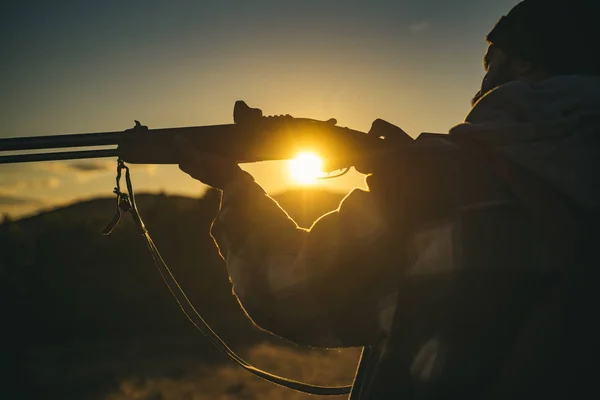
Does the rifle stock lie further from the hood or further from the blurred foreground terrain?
the blurred foreground terrain

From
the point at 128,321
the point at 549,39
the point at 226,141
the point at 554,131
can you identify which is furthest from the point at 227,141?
the point at 128,321

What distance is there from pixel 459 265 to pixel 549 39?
39.3 inches

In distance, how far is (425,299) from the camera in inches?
73.9

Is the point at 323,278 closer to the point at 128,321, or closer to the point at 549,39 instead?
the point at 549,39

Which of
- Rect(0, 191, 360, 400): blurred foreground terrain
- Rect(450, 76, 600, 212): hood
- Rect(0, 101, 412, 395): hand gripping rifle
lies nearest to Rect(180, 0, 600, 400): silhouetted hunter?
Rect(450, 76, 600, 212): hood

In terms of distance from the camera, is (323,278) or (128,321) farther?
(128,321)

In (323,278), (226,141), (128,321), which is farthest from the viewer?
(128,321)

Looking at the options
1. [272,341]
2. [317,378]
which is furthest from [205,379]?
[272,341]

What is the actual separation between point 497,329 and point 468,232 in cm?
32

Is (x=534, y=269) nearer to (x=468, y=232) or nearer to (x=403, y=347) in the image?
(x=468, y=232)

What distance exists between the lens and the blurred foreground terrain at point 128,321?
1491 centimetres

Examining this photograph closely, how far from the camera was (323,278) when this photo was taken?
196 centimetres

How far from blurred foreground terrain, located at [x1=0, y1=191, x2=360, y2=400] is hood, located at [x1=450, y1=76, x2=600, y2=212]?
11.1m

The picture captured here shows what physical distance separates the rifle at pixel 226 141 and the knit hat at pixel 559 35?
98cm
